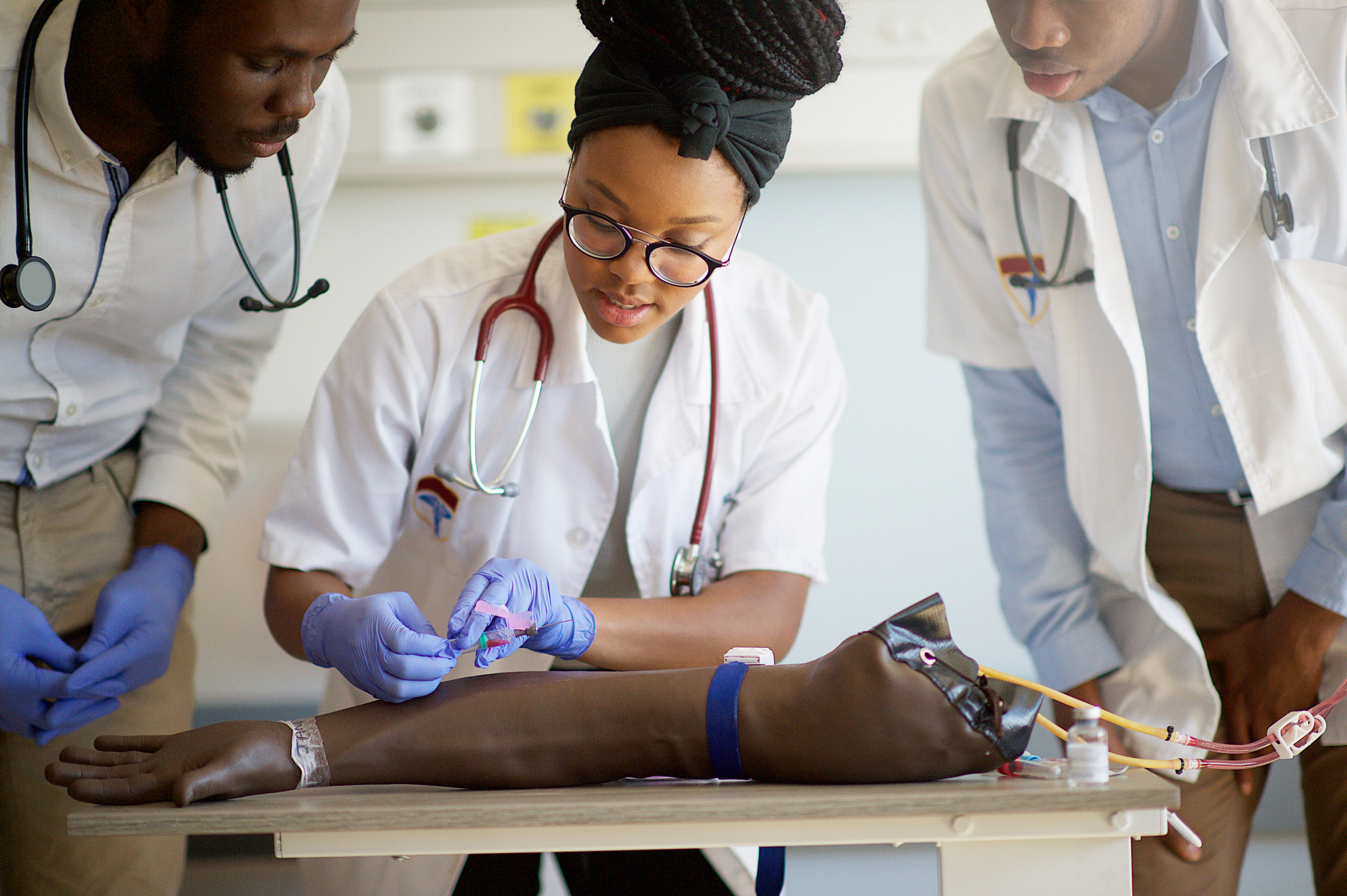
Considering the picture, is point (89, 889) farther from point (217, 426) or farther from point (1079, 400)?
point (1079, 400)

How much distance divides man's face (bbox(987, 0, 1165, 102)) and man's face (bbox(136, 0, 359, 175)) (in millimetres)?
757

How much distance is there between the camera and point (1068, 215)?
4.49 ft

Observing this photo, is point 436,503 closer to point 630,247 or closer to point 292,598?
point 292,598

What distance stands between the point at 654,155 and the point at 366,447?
1.60ft

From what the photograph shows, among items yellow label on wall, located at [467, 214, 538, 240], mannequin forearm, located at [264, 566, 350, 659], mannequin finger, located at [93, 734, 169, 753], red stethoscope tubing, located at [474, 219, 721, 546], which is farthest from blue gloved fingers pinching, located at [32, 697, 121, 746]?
yellow label on wall, located at [467, 214, 538, 240]

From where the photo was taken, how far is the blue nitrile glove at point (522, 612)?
99 cm

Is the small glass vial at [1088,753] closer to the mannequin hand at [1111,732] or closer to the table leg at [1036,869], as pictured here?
the table leg at [1036,869]

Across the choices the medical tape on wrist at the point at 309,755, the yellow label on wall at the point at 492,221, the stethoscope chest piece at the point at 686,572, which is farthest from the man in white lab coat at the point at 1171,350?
the yellow label on wall at the point at 492,221

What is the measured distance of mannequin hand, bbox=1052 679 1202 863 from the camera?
1.31 metres

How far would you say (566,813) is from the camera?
0.77 metres

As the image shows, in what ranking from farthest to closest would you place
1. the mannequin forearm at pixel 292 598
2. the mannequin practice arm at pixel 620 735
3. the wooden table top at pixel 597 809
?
the mannequin forearm at pixel 292 598
the mannequin practice arm at pixel 620 735
the wooden table top at pixel 597 809

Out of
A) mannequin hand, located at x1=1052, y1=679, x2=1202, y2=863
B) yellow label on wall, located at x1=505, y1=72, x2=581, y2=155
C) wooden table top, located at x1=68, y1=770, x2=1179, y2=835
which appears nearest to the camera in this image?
wooden table top, located at x1=68, y1=770, x2=1179, y2=835

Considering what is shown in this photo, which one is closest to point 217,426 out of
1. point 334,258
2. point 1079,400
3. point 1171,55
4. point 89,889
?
point 89,889

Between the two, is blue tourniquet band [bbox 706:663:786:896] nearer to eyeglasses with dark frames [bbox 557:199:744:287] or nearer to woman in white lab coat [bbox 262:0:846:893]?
woman in white lab coat [bbox 262:0:846:893]
